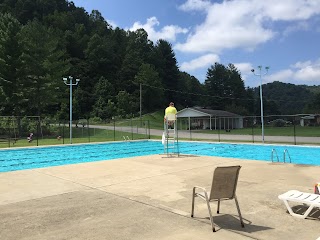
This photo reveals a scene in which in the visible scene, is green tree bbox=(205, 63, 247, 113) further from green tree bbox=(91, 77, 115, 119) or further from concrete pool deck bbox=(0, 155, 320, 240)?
concrete pool deck bbox=(0, 155, 320, 240)

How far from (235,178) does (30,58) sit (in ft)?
149

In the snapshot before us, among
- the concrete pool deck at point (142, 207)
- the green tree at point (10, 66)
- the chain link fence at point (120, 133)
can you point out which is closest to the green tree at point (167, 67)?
the chain link fence at point (120, 133)

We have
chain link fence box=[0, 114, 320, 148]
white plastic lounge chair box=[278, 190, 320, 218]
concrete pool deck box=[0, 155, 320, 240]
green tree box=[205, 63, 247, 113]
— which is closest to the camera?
concrete pool deck box=[0, 155, 320, 240]

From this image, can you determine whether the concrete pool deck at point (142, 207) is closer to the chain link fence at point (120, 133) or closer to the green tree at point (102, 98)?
the chain link fence at point (120, 133)

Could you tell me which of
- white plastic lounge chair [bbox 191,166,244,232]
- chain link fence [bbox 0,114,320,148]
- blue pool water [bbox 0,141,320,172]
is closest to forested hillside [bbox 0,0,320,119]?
chain link fence [bbox 0,114,320,148]

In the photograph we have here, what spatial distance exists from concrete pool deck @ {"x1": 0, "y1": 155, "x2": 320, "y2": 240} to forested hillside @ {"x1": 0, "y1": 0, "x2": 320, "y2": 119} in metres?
38.9

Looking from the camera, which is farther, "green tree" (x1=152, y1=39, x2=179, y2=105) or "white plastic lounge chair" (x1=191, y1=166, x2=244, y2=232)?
"green tree" (x1=152, y1=39, x2=179, y2=105)

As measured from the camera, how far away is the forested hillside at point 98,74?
151 feet

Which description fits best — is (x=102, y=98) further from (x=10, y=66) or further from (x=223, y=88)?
(x=223, y=88)

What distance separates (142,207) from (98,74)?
85.3 metres

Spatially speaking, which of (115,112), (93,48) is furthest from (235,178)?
(93,48)

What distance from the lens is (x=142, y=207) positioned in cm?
604

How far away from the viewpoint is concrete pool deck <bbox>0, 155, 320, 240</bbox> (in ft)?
15.2

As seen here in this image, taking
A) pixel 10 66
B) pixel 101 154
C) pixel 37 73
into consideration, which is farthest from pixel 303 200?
pixel 37 73
